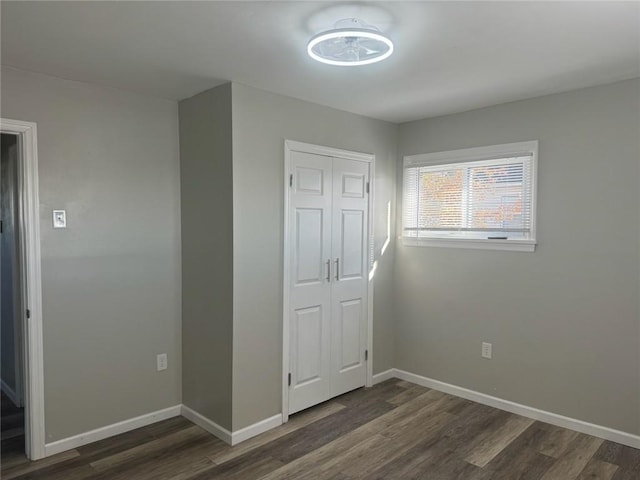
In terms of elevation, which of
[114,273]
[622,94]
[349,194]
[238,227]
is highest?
[622,94]

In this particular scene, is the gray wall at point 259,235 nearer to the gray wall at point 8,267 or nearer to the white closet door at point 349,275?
the white closet door at point 349,275

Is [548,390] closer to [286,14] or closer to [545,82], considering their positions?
[545,82]

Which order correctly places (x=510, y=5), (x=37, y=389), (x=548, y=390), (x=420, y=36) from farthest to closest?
(x=548, y=390) → (x=37, y=389) → (x=420, y=36) → (x=510, y=5)

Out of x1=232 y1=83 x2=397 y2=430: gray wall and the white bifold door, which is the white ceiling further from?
the white bifold door

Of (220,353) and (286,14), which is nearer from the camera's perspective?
(286,14)

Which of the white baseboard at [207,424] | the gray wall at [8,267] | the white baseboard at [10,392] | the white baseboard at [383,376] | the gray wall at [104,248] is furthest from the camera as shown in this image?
the white baseboard at [383,376]

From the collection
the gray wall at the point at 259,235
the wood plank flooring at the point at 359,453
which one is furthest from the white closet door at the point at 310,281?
the wood plank flooring at the point at 359,453

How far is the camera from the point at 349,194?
3723 mm

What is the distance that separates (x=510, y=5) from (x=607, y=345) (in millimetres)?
2337

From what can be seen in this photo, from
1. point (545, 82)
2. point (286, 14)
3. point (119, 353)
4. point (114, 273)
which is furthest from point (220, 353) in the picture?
point (545, 82)

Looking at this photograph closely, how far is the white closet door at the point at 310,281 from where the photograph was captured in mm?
3334

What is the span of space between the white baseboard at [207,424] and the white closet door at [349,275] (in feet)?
3.28

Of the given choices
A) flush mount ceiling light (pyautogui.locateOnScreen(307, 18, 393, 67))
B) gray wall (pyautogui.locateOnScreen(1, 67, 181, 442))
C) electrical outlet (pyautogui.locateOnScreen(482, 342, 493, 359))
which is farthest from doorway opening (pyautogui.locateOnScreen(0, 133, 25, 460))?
electrical outlet (pyautogui.locateOnScreen(482, 342, 493, 359))

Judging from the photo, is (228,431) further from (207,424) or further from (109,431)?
(109,431)
